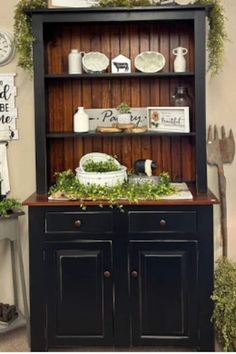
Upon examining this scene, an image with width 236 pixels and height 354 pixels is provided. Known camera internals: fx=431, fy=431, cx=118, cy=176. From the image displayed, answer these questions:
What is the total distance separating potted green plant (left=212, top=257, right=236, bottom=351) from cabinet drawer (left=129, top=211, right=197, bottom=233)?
38cm

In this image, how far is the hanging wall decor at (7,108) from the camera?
3035 mm

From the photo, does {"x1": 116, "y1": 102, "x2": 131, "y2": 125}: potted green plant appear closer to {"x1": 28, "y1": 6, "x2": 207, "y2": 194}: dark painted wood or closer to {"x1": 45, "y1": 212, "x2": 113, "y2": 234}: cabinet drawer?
{"x1": 28, "y1": 6, "x2": 207, "y2": 194}: dark painted wood

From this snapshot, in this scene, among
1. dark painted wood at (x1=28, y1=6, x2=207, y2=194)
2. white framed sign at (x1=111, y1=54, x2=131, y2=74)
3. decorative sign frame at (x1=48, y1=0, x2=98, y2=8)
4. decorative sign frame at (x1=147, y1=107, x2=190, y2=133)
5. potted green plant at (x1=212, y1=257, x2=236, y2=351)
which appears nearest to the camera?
potted green plant at (x1=212, y1=257, x2=236, y2=351)

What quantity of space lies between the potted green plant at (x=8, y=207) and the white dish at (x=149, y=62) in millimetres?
1201

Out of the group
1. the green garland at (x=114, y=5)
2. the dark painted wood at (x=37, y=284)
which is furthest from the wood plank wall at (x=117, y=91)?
the dark painted wood at (x=37, y=284)

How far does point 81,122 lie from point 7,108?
2.11ft

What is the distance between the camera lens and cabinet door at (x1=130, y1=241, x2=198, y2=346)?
2.53 m

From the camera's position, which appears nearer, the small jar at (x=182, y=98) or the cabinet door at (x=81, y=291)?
Result: the cabinet door at (x=81, y=291)

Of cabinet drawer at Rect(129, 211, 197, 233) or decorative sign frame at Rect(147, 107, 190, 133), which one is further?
decorative sign frame at Rect(147, 107, 190, 133)

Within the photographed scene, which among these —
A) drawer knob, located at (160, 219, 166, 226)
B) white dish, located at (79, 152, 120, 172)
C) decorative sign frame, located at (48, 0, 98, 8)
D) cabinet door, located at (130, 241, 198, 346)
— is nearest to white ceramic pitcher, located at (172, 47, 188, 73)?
decorative sign frame, located at (48, 0, 98, 8)

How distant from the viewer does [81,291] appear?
2.57 metres

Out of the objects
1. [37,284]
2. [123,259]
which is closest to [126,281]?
[123,259]

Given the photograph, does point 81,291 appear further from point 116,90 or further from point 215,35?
point 215,35

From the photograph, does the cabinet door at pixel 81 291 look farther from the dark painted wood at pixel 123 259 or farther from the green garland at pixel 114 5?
the green garland at pixel 114 5
